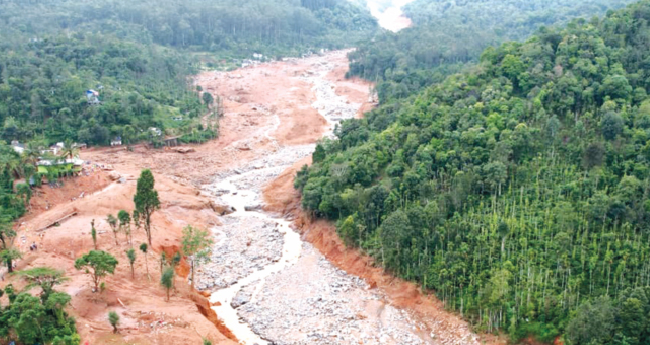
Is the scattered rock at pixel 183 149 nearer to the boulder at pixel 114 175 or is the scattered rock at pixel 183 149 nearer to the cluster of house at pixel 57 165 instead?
the boulder at pixel 114 175

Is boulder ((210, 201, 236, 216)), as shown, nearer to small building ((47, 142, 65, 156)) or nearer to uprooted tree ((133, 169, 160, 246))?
uprooted tree ((133, 169, 160, 246))

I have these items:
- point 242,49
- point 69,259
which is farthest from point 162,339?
point 242,49

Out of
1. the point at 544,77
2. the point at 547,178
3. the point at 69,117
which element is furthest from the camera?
the point at 69,117

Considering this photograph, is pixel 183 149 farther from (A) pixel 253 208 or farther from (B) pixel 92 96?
(A) pixel 253 208

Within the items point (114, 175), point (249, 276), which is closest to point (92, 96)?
point (114, 175)

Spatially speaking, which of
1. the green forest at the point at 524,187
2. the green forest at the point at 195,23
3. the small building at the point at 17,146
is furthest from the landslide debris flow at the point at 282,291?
the green forest at the point at 195,23

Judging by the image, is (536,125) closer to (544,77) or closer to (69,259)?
(544,77)
